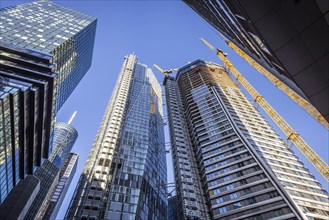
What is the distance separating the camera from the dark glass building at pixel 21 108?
43.0 m

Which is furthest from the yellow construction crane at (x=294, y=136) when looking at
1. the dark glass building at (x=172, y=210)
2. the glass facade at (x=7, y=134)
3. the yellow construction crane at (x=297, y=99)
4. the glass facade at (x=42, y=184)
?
the glass facade at (x=42, y=184)

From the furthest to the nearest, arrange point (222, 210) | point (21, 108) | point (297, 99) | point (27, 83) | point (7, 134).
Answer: point (297, 99) < point (222, 210) < point (27, 83) < point (21, 108) < point (7, 134)

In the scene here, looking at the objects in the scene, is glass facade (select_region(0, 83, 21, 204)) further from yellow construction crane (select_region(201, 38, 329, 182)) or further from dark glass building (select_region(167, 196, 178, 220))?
yellow construction crane (select_region(201, 38, 329, 182))

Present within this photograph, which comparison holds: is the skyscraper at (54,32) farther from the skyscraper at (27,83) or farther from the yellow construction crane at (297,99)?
the yellow construction crane at (297,99)

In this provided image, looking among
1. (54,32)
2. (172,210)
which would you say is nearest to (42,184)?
(172,210)

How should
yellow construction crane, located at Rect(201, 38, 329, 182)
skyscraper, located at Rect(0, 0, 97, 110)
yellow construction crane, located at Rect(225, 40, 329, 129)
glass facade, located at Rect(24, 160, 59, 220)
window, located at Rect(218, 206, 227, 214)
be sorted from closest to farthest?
1. window, located at Rect(218, 206, 227, 214)
2. yellow construction crane, located at Rect(225, 40, 329, 129)
3. yellow construction crane, located at Rect(201, 38, 329, 182)
4. skyscraper, located at Rect(0, 0, 97, 110)
5. glass facade, located at Rect(24, 160, 59, 220)

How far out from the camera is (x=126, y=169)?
63.8m

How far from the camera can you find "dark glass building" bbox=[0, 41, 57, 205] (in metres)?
43.0

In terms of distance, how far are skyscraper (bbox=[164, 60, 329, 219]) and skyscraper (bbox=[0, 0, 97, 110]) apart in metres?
54.6

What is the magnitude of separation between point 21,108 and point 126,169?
33047mm

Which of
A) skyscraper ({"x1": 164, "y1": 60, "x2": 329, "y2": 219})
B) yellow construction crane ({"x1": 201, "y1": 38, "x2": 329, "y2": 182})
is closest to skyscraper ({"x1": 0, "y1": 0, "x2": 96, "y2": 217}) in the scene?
skyscraper ({"x1": 164, "y1": 60, "x2": 329, "y2": 219})

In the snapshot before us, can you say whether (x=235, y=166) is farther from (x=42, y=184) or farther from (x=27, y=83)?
(x=42, y=184)

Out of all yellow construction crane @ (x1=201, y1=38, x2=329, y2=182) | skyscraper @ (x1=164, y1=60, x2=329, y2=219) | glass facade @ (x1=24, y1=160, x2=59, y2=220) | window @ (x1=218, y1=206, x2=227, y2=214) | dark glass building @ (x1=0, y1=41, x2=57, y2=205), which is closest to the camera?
dark glass building @ (x1=0, y1=41, x2=57, y2=205)

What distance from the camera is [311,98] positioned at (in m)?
10.1
